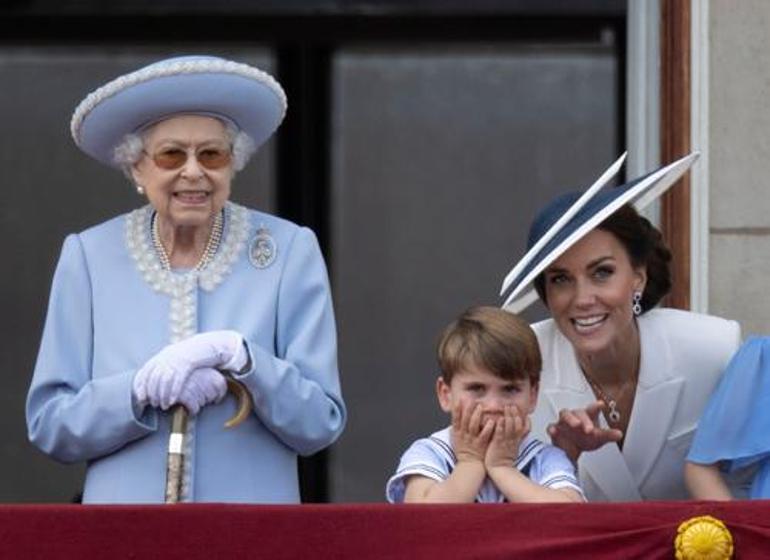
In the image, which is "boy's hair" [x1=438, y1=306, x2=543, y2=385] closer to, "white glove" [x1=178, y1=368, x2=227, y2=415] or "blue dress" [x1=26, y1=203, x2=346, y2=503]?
"blue dress" [x1=26, y1=203, x2=346, y2=503]

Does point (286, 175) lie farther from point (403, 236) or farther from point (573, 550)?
point (573, 550)

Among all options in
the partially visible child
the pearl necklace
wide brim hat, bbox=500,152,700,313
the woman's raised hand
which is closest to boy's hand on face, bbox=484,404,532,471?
the partially visible child

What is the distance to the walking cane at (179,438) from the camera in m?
5.07

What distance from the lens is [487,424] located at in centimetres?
511

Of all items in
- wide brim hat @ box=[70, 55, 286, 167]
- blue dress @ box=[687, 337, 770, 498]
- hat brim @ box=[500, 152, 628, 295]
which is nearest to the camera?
wide brim hat @ box=[70, 55, 286, 167]

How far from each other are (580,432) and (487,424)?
1.01 feet

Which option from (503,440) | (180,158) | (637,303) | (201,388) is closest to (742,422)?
(637,303)

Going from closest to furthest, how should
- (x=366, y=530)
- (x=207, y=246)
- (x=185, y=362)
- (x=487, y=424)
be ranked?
(x=366, y=530) → (x=185, y=362) → (x=487, y=424) → (x=207, y=246)

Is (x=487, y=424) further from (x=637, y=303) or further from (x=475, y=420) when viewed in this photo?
(x=637, y=303)

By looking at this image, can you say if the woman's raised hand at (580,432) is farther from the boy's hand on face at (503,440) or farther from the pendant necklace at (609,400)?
the boy's hand on face at (503,440)

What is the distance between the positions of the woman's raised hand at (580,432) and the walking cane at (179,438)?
65 centimetres

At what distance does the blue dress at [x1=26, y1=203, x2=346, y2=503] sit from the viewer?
5105mm

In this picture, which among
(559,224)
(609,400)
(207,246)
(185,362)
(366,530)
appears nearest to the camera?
(366,530)

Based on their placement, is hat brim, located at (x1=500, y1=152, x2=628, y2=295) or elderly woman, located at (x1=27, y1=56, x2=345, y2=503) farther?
hat brim, located at (x1=500, y1=152, x2=628, y2=295)
